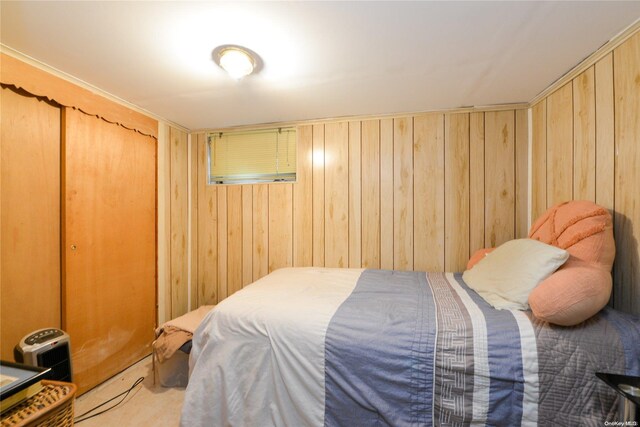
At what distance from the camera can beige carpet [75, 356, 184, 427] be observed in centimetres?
158

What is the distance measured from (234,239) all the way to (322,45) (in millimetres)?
2025

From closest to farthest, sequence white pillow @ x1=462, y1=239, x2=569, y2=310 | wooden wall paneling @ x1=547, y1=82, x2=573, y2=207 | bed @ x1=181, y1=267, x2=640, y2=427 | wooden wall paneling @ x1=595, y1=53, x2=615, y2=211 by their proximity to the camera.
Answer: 1. bed @ x1=181, y1=267, x2=640, y2=427
2. white pillow @ x1=462, y1=239, x2=569, y2=310
3. wooden wall paneling @ x1=595, y1=53, x2=615, y2=211
4. wooden wall paneling @ x1=547, y1=82, x2=573, y2=207

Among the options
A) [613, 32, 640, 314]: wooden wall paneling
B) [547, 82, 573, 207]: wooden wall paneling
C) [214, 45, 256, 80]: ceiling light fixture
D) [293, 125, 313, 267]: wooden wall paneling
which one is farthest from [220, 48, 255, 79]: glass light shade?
[547, 82, 573, 207]: wooden wall paneling

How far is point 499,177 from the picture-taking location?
221 cm

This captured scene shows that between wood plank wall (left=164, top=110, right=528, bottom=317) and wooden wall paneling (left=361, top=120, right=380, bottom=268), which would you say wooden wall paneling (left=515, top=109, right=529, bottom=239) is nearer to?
wood plank wall (left=164, top=110, right=528, bottom=317)

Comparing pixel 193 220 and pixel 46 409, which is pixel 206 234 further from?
pixel 46 409

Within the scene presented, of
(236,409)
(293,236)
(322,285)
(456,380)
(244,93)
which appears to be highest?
(244,93)

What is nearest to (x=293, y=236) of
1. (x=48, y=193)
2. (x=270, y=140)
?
(x=270, y=140)

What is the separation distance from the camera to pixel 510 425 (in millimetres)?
1075

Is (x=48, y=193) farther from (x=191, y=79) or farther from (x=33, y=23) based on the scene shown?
(x=191, y=79)

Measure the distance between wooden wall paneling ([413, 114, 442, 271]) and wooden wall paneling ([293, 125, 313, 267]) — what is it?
0.99 metres

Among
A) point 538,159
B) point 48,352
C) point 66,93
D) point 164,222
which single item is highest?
point 66,93

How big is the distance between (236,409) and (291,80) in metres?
2.00

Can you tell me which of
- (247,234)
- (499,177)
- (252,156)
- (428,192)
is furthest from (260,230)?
(499,177)
